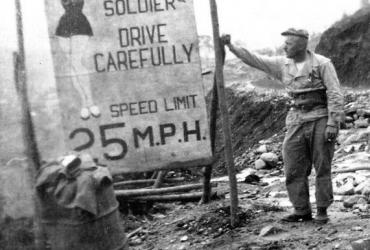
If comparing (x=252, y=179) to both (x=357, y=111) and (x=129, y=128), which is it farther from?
(x=129, y=128)

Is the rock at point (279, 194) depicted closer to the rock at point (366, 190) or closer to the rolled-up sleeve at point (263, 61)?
the rock at point (366, 190)

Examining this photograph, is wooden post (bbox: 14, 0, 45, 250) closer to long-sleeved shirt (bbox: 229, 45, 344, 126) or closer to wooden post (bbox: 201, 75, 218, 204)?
wooden post (bbox: 201, 75, 218, 204)

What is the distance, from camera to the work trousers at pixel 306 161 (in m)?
5.62

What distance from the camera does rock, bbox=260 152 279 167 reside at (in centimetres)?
996

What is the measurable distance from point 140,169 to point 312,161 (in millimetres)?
1863

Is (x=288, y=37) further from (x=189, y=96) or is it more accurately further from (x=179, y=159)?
(x=179, y=159)

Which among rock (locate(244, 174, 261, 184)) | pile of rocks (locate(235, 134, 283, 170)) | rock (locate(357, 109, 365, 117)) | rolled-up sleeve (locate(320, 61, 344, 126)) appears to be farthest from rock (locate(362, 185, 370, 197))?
rock (locate(357, 109, 365, 117))

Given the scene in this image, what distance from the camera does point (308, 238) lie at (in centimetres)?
523

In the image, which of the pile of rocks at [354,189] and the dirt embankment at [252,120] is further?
the dirt embankment at [252,120]

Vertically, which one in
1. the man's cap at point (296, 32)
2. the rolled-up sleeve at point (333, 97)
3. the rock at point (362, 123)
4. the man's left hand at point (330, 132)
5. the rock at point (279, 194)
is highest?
the man's cap at point (296, 32)

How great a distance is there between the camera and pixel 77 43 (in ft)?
15.9

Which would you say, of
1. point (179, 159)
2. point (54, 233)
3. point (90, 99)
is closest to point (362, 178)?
point (179, 159)

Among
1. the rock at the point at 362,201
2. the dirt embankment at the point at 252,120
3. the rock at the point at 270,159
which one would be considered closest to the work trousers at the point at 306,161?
the rock at the point at 362,201

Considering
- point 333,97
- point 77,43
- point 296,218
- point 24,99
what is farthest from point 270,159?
point 24,99
